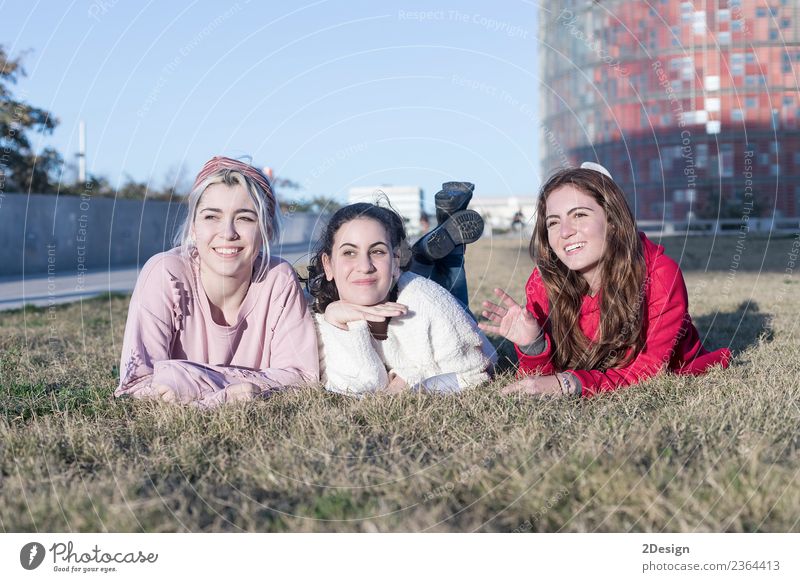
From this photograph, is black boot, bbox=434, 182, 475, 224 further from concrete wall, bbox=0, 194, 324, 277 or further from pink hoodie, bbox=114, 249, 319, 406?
concrete wall, bbox=0, 194, 324, 277

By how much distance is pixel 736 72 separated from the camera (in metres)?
46.1

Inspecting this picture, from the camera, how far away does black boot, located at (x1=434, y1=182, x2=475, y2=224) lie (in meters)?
4.30

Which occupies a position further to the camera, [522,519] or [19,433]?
[19,433]

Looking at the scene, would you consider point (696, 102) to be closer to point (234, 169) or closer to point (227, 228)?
point (234, 169)

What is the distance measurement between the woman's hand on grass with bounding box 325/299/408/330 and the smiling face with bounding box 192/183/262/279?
45 cm

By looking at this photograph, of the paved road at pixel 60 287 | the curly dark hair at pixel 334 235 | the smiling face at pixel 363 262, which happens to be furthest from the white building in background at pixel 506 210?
the paved road at pixel 60 287

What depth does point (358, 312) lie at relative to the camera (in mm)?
3656

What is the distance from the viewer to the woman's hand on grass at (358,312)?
3.59 metres

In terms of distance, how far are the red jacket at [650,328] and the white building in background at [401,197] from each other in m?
0.96

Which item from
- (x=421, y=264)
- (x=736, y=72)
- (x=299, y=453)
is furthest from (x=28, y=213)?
(x=736, y=72)

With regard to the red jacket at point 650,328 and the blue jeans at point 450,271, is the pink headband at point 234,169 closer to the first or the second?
the blue jeans at point 450,271

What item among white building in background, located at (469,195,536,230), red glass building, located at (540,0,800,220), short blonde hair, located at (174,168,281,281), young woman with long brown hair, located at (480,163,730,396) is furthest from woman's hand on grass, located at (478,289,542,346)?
red glass building, located at (540,0,800,220)
